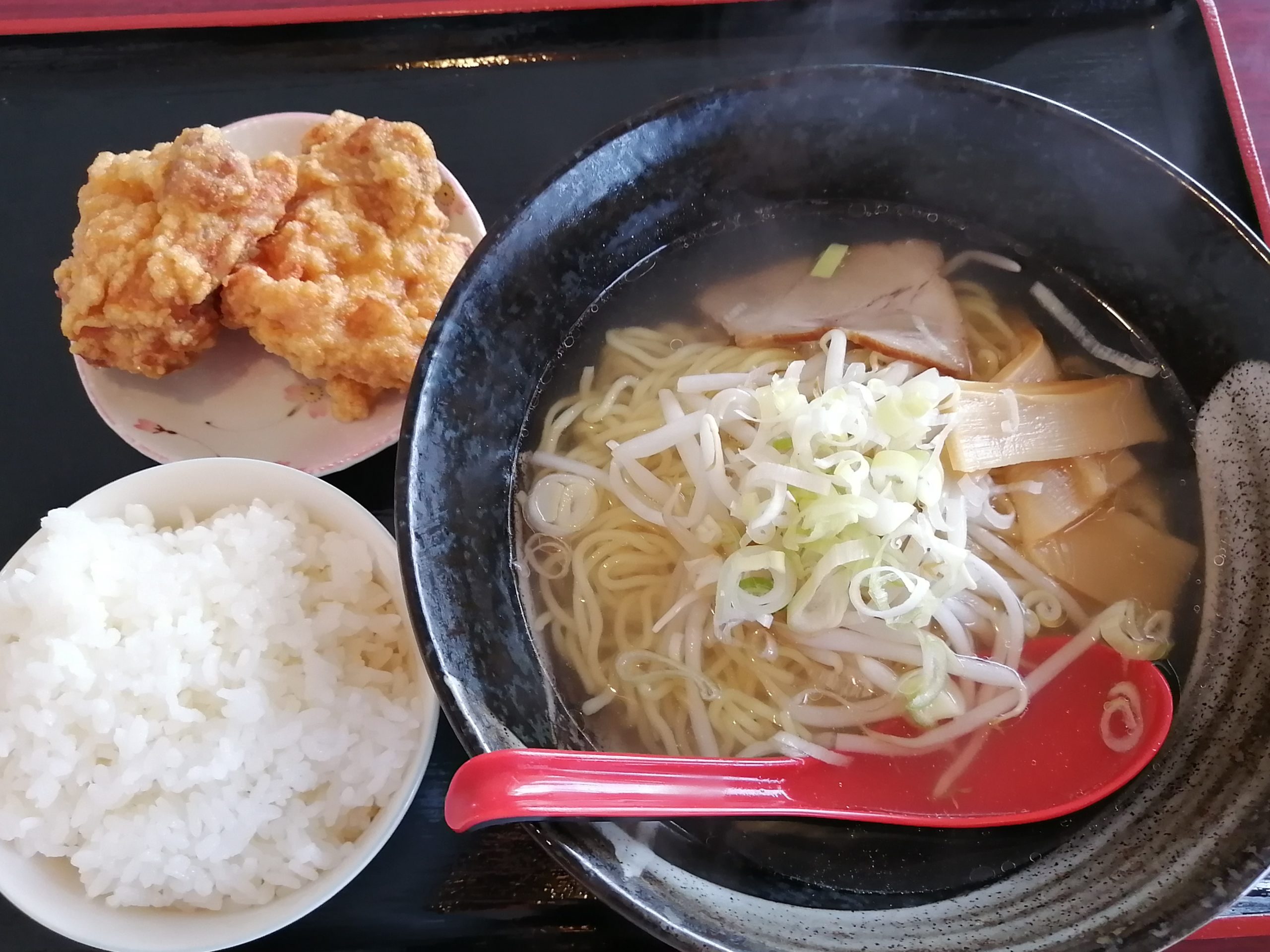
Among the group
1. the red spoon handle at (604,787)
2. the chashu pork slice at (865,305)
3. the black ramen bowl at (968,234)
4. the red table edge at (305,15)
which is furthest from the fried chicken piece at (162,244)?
the red spoon handle at (604,787)

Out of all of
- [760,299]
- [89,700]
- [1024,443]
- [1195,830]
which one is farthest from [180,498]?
[1195,830]

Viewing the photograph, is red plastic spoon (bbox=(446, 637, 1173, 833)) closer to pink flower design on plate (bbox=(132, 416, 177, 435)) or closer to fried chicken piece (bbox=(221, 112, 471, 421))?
fried chicken piece (bbox=(221, 112, 471, 421))

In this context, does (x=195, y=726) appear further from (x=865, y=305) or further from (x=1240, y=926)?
(x=1240, y=926)

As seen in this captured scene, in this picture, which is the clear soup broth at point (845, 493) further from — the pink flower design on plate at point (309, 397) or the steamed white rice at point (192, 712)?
the pink flower design on plate at point (309, 397)

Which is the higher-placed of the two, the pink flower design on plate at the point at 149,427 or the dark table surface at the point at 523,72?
the dark table surface at the point at 523,72

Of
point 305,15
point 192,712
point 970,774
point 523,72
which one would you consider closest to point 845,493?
point 970,774

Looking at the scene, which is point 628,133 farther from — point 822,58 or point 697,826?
point 697,826
